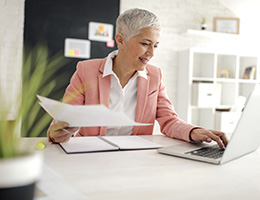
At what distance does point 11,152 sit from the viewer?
17.5 inches

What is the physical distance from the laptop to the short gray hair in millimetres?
813

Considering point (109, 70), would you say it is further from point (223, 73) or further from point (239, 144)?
point (223, 73)

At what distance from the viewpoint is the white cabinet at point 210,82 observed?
13.3 ft

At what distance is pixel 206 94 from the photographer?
405 cm

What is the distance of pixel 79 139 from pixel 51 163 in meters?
0.42

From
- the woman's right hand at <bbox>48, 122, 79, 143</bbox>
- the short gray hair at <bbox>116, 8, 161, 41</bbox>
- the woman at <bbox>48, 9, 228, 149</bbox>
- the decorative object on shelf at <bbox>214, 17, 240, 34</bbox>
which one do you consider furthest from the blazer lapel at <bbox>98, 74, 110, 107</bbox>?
the decorative object on shelf at <bbox>214, 17, 240, 34</bbox>

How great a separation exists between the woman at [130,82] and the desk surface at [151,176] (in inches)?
23.3

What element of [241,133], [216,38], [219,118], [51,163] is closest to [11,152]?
[51,163]

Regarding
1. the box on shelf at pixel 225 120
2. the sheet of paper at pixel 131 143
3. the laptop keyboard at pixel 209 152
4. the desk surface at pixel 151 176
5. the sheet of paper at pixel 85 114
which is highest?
the sheet of paper at pixel 85 114

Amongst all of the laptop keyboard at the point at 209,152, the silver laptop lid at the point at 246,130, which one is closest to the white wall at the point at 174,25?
the laptop keyboard at the point at 209,152

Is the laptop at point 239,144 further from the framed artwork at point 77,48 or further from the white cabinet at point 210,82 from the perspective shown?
the white cabinet at point 210,82

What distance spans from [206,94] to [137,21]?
2577 mm

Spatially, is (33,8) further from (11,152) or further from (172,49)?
Result: (11,152)

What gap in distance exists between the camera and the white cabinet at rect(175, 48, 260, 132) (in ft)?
13.3
